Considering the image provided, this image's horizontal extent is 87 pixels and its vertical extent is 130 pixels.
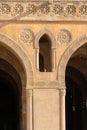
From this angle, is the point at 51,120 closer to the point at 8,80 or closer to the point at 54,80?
the point at 54,80

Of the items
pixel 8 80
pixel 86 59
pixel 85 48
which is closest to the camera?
pixel 85 48

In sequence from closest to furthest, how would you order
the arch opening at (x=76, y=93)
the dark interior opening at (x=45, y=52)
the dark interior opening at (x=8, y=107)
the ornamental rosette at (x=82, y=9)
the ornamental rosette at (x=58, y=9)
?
the ornamental rosette at (x=58, y=9), the ornamental rosette at (x=82, y=9), the dark interior opening at (x=45, y=52), the arch opening at (x=76, y=93), the dark interior opening at (x=8, y=107)

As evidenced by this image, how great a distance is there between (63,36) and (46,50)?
893mm

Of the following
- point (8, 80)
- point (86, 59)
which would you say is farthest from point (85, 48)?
point (8, 80)

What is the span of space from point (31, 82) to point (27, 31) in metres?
1.47

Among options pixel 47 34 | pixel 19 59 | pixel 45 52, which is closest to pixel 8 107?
pixel 45 52

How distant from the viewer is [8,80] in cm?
1995

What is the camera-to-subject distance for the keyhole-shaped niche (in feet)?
47.8

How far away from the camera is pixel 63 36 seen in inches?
580

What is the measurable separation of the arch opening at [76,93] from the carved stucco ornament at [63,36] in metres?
2.50

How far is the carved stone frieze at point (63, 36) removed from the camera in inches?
580

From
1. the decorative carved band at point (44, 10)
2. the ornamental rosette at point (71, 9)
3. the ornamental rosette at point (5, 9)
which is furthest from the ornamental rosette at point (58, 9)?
the ornamental rosette at point (5, 9)

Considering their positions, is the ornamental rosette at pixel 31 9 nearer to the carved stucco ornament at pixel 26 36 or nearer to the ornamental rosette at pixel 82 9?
the carved stucco ornament at pixel 26 36

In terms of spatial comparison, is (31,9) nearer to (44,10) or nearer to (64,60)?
(44,10)
